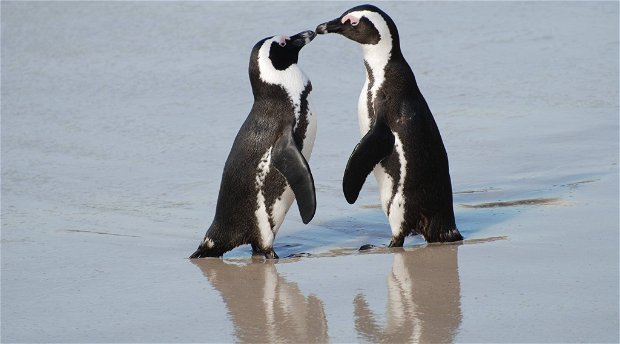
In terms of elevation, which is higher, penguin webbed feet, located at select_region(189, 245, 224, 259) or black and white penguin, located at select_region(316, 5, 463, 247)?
black and white penguin, located at select_region(316, 5, 463, 247)

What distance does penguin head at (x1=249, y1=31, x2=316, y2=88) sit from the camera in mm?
4707

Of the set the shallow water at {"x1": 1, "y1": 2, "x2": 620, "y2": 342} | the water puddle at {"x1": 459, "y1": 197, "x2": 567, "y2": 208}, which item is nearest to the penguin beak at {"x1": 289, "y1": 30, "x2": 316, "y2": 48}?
the shallow water at {"x1": 1, "y1": 2, "x2": 620, "y2": 342}

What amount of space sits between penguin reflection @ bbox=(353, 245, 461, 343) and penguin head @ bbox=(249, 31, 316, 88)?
0.89 metres

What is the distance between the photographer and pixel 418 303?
3645 millimetres

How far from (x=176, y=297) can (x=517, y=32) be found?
5632mm

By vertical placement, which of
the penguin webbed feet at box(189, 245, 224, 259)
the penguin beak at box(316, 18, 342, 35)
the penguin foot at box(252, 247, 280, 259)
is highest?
the penguin beak at box(316, 18, 342, 35)

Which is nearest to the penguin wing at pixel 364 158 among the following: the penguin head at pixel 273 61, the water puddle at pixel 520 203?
the penguin head at pixel 273 61

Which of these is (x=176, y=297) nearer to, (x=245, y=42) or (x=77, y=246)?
(x=77, y=246)

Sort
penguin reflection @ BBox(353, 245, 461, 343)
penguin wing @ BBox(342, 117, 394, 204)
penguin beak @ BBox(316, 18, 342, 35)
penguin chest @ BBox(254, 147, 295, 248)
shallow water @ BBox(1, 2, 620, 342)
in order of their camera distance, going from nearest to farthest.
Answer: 1. penguin reflection @ BBox(353, 245, 461, 343)
2. shallow water @ BBox(1, 2, 620, 342)
3. penguin wing @ BBox(342, 117, 394, 204)
4. penguin chest @ BBox(254, 147, 295, 248)
5. penguin beak @ BBox(316, 18, 342, 35)

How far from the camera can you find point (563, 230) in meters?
4.64

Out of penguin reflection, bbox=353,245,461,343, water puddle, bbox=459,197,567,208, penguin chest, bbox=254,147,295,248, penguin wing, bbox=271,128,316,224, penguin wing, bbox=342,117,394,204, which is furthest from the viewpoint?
water puddle, bbox=459,197,567,208

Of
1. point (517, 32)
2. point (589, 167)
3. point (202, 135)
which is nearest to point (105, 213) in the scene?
point (202, 135)

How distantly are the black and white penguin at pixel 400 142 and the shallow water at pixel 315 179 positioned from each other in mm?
153

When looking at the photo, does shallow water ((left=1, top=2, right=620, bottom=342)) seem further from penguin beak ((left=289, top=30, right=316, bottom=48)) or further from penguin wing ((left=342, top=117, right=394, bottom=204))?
penguin beak ((left=289, top=30, right=316, bottom=48))
